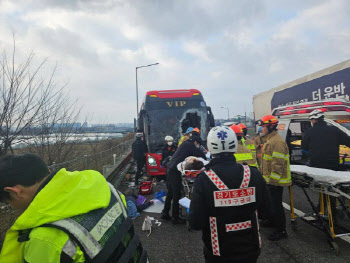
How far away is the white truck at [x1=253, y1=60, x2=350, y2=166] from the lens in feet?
22.2

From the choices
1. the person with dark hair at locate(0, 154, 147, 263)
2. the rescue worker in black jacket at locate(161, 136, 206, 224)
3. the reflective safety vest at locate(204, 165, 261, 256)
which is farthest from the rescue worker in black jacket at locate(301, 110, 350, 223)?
the person with dark hair at locate(0, 154, 147, 263)

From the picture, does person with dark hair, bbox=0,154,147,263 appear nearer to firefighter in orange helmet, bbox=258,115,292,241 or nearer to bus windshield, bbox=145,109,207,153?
firefighter in orange helmet, bbox=258,115,292,241

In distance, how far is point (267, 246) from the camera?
402 cm

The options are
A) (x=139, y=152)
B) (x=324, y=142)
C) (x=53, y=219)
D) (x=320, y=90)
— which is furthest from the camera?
(x=139, y=152)

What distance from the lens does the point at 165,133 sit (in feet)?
31.9

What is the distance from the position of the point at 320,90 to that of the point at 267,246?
6703 millimetres

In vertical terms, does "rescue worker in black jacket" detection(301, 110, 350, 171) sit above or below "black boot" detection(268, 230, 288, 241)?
above

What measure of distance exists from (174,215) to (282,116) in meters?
6.02

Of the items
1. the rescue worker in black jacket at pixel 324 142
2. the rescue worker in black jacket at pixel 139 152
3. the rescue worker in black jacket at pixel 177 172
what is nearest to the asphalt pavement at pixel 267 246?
the rescue worker in black jacket at pixel 177 172

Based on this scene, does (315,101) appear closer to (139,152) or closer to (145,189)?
(145,189)

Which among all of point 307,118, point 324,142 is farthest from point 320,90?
point 324,142

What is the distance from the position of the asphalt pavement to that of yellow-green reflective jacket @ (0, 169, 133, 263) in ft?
9.58

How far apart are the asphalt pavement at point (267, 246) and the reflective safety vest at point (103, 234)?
8.23ft

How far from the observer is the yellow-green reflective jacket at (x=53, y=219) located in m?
1.11
